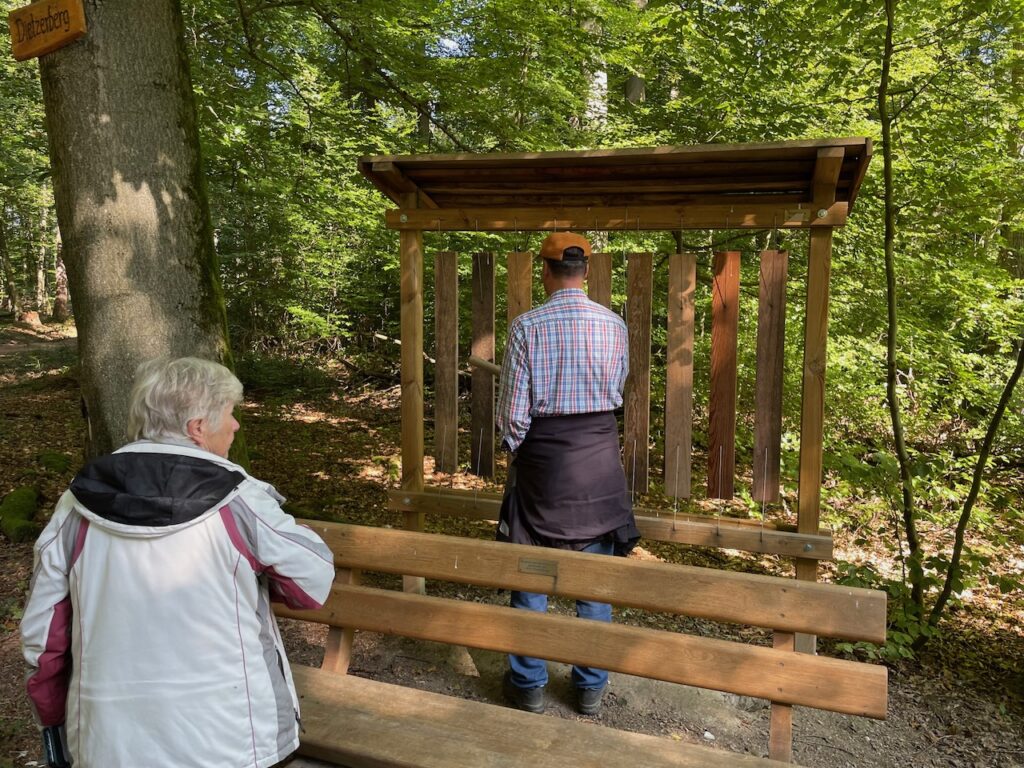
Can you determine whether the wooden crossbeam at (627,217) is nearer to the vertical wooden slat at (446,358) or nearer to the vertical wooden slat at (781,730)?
the vertical wooden slat at (446,358)

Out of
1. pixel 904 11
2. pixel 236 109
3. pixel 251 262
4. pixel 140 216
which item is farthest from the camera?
pixel 251 262

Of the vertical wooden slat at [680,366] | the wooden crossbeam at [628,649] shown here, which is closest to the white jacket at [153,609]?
the wooden crossbeam at [628,649]

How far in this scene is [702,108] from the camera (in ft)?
22.3

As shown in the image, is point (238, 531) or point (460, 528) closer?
point (238, 531)

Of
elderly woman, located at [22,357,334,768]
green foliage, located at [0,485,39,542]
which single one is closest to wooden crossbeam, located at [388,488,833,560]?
elderly woman, located at [22,357,334,768]

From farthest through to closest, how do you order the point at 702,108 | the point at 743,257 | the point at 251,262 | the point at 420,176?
the point at 251,262, the point at 743,257, the point at 702,108, the point at 420,176

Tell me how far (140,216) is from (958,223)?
5808 mm

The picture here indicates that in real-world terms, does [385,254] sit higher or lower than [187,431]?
higher

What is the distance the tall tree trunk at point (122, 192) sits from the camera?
279 cm

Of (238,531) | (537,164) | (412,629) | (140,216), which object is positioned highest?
(537,164)

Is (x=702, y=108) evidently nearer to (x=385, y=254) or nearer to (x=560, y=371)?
(x=385, y=254)

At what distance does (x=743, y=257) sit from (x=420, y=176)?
182 inches

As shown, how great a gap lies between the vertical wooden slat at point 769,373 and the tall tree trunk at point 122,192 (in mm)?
2686

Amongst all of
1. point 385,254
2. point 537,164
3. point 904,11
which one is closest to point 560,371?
point 537,164
